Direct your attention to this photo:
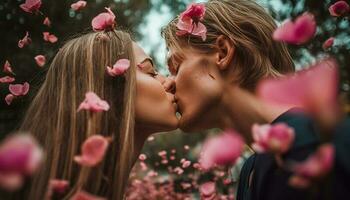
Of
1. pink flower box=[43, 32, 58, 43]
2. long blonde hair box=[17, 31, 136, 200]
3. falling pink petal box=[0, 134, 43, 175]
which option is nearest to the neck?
long blonde hair box=[17, 31, 136, 200]

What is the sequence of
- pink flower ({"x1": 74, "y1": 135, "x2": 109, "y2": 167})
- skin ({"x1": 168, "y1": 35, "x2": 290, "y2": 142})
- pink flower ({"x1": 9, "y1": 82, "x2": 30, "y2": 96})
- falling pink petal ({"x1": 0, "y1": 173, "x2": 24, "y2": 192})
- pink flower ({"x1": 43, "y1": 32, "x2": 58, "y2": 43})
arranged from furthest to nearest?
pink flower ({"x1": 43, "y1": 32, "x2": 58, "y2": 43})
pink flower ({"x1": 9, "y1": 82, "x2": 30, "y2": 96})
skin ({"x1": 168, "y1": 35, "x2": 290, "y2": 142})
pink flower ({"x1": 74, "y1": 135, "x2": 109, "y2": 167})
falling pink petal ({"x1": 0, "y1": 173, "x2": 24, "y2": 192})

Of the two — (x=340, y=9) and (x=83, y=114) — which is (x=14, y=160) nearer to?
(x=83, y=114)

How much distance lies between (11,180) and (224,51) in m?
1.42

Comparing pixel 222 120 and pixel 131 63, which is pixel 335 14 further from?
pixel 131 63

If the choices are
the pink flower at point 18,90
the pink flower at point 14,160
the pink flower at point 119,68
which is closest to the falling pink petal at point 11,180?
the pink flower at point 14,160

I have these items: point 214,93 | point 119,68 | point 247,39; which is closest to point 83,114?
point 119,68

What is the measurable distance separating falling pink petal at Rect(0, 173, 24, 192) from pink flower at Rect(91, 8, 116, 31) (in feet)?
4.08

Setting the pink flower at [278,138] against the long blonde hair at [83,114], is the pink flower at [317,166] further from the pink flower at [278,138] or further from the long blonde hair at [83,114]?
the long blonde hair at [83,114]

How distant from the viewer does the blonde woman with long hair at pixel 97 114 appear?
1.58 m

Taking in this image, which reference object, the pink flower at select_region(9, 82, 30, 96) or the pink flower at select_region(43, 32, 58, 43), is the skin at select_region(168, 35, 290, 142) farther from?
the pink flower at select_region(43, 32, 58, 43)

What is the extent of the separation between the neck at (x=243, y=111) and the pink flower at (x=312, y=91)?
1122 millimetres

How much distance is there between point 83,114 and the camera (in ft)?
5.43

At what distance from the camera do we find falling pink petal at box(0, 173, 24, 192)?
55 centimetres

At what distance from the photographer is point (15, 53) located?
4.82m
